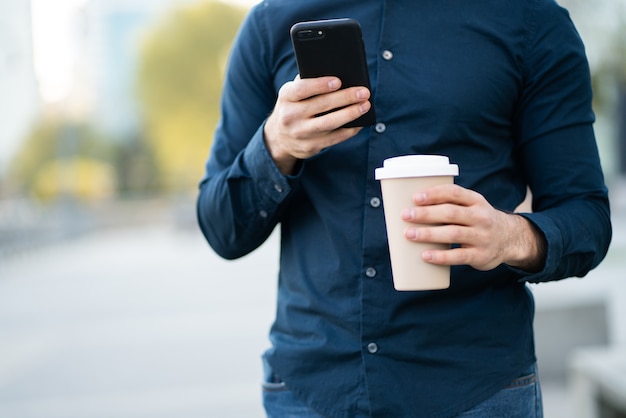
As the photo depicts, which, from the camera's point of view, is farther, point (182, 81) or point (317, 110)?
point (182, 81)

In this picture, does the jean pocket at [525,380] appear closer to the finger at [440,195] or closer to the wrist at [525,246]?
the wrist at [525,246]

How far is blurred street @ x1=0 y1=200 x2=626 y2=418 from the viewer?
575cm

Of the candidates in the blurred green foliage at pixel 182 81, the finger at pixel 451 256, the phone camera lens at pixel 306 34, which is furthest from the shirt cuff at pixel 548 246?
the blurred green foliage at pixel 182 81

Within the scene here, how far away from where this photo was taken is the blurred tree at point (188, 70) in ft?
108

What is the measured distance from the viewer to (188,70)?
32969 mm

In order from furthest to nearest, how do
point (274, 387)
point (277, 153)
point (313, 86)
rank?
point (274, 387), point (277, 153), point (313, 86)

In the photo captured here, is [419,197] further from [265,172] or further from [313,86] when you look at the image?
[265,172]

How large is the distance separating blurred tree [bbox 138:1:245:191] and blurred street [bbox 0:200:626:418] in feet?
59.4

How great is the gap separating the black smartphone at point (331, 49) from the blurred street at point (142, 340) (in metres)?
4.05

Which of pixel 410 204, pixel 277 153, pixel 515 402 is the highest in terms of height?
pixel 277 153

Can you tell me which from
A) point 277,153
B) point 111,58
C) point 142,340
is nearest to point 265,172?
point 277,153

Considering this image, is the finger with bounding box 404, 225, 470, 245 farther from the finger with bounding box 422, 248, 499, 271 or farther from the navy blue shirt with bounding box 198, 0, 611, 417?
the navy blue shirt with bounding box 198, 0, 611, 417

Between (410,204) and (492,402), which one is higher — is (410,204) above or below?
above

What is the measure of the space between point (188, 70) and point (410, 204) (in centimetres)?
3257
